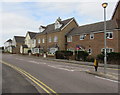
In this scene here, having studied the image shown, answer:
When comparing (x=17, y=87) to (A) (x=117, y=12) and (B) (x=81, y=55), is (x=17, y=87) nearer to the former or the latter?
(B) (x=81, y=55)

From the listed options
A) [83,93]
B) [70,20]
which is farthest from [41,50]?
[83,93]

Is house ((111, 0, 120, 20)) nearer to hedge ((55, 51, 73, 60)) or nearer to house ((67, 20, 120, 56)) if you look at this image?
house ((67, 20, 120, 56))

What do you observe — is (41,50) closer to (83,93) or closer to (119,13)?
(119,13)

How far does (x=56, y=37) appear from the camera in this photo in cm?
4238

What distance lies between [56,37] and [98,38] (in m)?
15.2

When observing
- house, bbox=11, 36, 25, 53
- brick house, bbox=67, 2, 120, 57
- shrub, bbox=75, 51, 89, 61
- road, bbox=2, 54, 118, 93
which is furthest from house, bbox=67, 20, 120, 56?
house, bbox=11, 36, 25, 53

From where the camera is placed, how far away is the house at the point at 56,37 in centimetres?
4078

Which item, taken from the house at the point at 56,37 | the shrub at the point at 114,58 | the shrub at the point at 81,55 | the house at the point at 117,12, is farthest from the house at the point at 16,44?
the shrub at the point at 114,58

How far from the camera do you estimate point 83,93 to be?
675 centimetres

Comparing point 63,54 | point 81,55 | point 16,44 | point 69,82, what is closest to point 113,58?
point 81,55

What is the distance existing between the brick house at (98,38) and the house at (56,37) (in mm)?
2639

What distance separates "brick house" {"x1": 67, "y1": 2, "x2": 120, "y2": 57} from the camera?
27.2 metres

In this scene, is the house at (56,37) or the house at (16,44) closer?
the house at (56,37)

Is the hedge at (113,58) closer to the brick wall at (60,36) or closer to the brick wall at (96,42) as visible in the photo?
the brick wall at (96,42)
